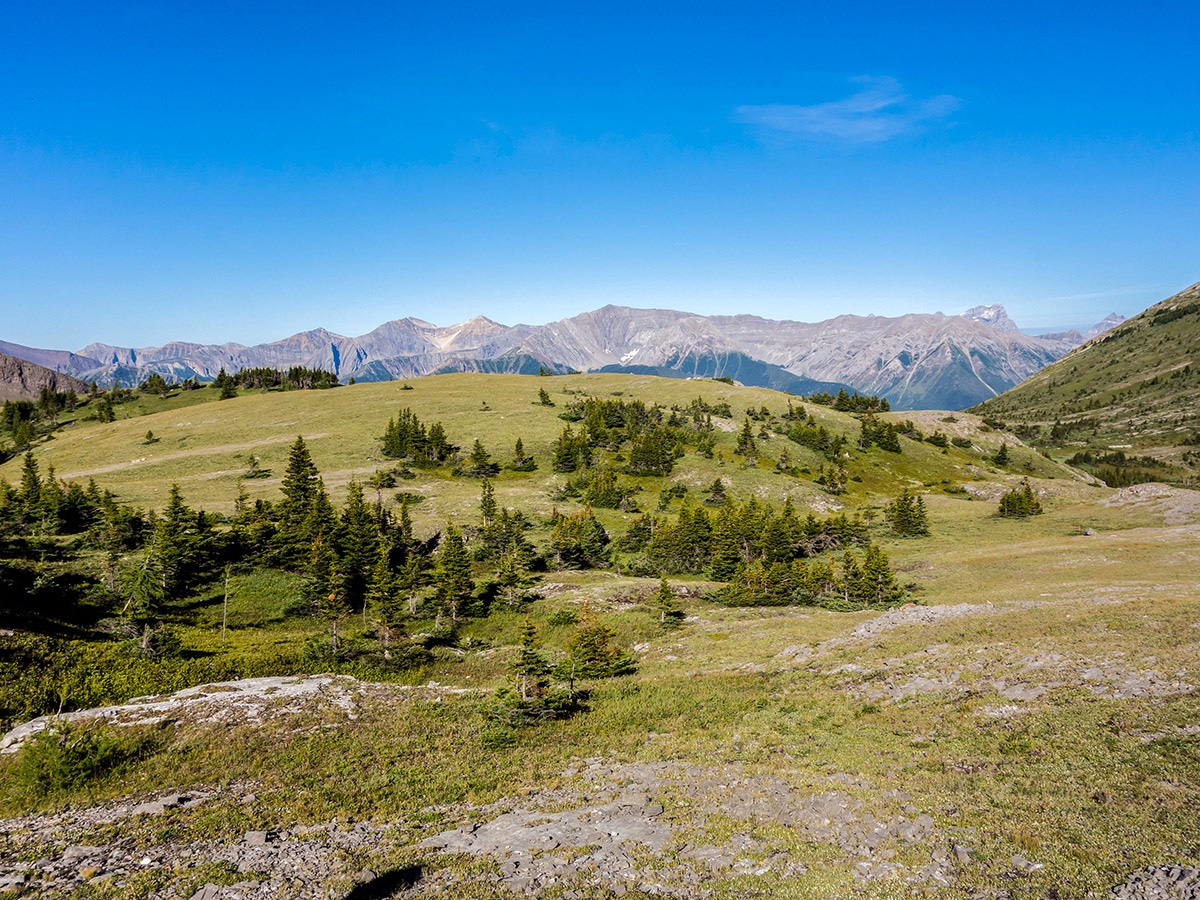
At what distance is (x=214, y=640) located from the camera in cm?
4553

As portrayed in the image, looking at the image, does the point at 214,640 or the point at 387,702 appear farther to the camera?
the point at 214,640

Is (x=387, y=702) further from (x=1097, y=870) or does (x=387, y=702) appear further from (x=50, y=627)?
(x=1097, y=870)

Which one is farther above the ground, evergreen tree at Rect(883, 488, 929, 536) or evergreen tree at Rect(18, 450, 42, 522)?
evergreen tree at Rect(18, 450, 42, 522)

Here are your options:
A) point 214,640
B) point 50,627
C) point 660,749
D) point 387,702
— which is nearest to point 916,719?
point 660,749

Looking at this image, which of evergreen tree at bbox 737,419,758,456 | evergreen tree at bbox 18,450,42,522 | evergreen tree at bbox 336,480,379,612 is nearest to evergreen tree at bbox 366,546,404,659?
evergreen tree at bbox 336,480,379,612

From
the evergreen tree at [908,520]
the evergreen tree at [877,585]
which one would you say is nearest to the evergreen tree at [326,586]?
the evergreen tree at [877,585]

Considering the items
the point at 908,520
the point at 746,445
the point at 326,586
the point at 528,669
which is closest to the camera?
the point at 528,669

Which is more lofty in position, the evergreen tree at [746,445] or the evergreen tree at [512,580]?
the evergreen tree at [746,445]

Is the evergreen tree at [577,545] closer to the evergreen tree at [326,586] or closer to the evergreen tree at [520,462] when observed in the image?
the evergreen tree at [326,586]

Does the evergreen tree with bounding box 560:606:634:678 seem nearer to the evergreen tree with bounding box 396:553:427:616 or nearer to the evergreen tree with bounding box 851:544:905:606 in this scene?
the evergreen tree with bounding box 396:553:427:616

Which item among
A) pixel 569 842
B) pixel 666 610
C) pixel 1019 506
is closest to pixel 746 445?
pixel 1019 506

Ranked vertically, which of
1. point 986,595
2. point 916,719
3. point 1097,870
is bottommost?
point 986,595

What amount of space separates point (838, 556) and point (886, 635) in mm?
51717

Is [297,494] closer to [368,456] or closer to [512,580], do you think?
[512,580]
